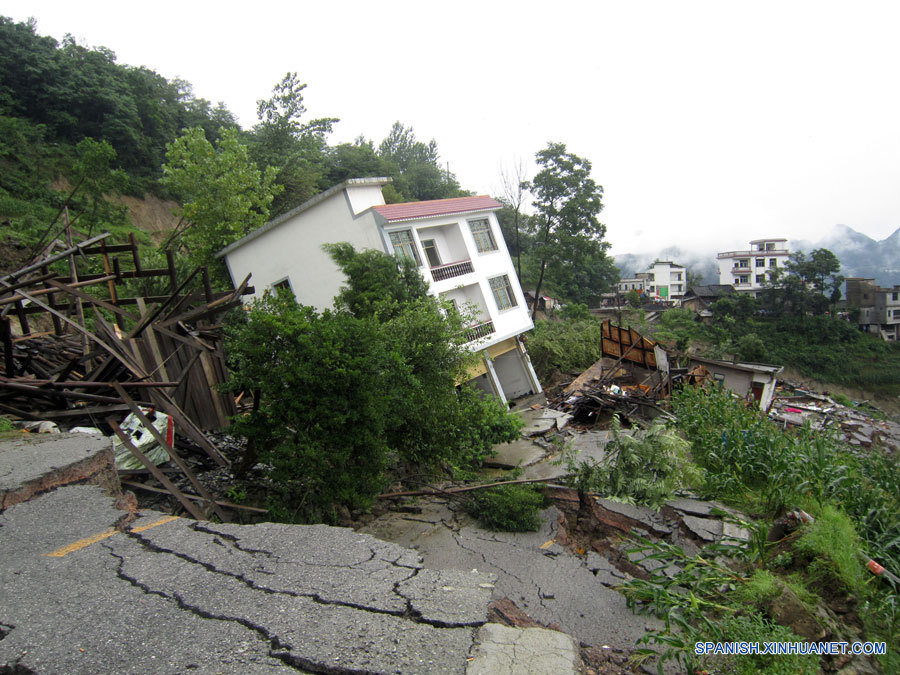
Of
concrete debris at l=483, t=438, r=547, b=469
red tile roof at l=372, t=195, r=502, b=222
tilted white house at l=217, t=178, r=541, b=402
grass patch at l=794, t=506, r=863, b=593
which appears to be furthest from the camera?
red tile roof at l=372, t=195, r=502, b=222

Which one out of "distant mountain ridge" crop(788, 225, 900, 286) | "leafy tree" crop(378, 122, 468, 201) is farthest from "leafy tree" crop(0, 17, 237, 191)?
"distant mountain ridge" crop(788, 225, 900, 286)

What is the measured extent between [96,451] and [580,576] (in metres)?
5.21

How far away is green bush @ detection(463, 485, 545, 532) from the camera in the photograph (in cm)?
680

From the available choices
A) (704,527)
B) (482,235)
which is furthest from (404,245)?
(704,527)

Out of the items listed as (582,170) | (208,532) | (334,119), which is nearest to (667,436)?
(208,532)

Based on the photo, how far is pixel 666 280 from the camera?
61.2 m

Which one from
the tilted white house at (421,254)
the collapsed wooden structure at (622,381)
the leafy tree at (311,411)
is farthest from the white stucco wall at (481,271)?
the leafy tree at (311,411)

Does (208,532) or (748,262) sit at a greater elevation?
(208,532)

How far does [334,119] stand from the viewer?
98.6 ft

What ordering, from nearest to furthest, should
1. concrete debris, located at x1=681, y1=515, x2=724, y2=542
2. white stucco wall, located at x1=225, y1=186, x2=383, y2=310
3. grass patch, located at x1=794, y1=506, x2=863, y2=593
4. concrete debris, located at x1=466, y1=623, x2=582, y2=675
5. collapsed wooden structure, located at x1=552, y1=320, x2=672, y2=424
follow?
1. concrete debris, located at x1=466, y1=623, x2=582, y2=675
2. grass patch, located at x1=794, y1=506, x2=863, y2=593
3. concrete debris, located at x1=681, y1=515, x2=724, y2=542
4. collapsed wooden structure, located at x1=552, y1=320, x2=672, y2=424
5. white stucco wall, located at x1=225, y1=186, x2=383, y2=310

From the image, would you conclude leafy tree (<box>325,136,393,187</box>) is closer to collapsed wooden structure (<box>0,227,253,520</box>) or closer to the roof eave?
the roof eave

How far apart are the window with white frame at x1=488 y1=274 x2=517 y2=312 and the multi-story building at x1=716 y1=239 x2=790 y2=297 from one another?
45005mm

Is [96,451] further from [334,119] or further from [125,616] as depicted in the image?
[334,119]

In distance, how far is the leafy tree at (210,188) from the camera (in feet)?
64.3
